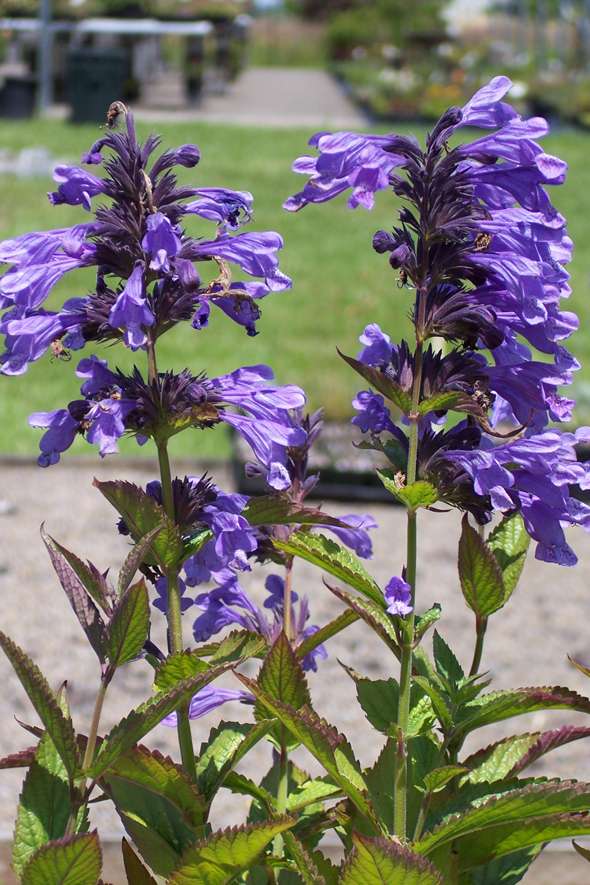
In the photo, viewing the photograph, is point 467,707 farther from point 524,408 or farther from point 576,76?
point 576,76

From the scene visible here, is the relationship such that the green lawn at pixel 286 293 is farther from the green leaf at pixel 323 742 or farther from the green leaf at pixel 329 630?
the green leaf at pixel 323 742

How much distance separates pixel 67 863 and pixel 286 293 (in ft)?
26.1

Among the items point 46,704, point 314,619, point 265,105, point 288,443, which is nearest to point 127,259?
point 288,443

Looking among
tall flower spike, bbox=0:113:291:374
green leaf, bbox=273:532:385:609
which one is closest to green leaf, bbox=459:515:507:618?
green leaf, bbox=273:532:385:609

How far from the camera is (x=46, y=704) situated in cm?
139

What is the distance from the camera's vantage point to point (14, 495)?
5.55m

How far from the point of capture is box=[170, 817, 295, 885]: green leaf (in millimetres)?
1405

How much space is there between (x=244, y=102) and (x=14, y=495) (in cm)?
1777

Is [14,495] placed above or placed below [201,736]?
below

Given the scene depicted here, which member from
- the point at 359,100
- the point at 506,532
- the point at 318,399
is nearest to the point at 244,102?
the point at 359,100

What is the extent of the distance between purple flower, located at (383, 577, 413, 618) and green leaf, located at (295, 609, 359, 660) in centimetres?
6

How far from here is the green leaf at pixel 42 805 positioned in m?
1.52

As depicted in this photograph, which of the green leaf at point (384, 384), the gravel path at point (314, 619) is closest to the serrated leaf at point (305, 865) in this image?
the green leaf at point (384, 384)

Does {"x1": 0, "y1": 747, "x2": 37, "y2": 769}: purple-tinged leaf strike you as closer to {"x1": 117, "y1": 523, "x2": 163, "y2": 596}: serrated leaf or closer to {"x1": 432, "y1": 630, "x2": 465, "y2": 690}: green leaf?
{"x1": 117, "y1": 523, "x2": 163, "y2": 596}: serrated leaf
